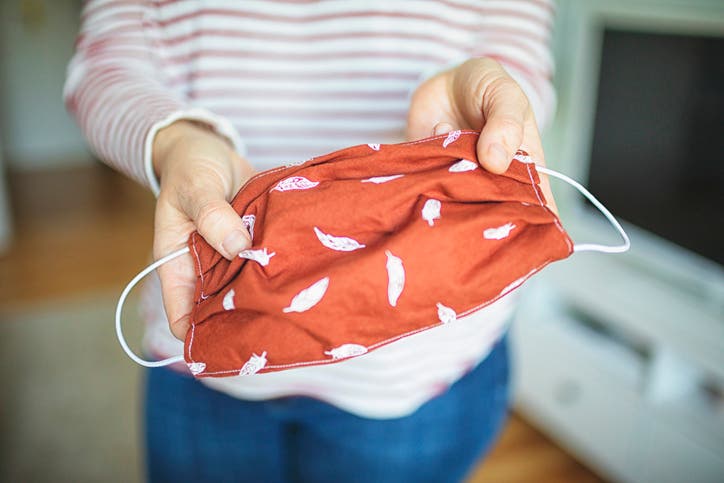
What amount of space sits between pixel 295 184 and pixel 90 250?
2.98m

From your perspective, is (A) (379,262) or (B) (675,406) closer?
(A) (379,262)

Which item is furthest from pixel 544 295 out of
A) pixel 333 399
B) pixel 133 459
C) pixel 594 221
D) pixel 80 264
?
pixel 80 264

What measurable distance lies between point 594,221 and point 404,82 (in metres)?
1.35

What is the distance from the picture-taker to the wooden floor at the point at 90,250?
187 cm

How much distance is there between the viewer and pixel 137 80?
0.69 meters

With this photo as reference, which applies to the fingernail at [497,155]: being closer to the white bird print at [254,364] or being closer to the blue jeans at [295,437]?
the white bird print at [254,364]

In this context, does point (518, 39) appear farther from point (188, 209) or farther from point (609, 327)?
point (609, 327)

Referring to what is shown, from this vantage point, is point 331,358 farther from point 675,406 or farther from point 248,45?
point 675,406

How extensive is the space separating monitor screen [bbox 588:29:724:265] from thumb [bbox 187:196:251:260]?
142 centimetres

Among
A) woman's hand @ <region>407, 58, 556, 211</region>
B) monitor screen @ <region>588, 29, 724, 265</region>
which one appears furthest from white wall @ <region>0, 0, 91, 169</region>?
woman's hand @ <region>407, 58, 556, 211</region>

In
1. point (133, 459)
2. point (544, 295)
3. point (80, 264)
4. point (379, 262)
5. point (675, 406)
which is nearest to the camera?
point (379, 262)

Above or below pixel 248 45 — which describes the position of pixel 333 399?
below

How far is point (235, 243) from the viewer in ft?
1.72

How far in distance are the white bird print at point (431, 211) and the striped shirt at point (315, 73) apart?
214 millimetres
